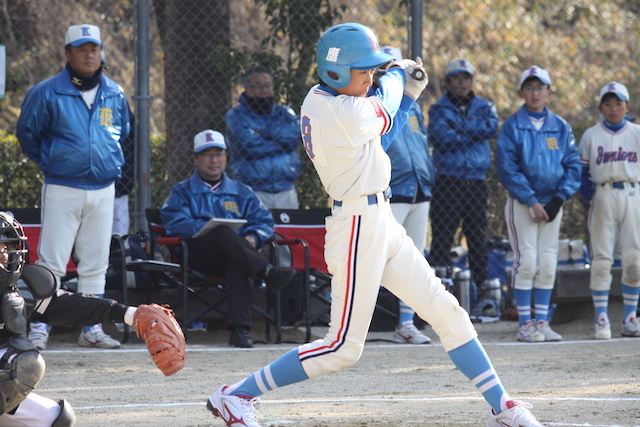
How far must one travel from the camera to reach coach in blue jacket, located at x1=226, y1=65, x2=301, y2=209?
7887mm

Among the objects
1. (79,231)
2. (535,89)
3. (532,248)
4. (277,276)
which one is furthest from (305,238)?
(535,89)

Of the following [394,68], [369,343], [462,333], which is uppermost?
[394,68]

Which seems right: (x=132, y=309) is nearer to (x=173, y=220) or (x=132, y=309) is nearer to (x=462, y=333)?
(x=462, y=333)

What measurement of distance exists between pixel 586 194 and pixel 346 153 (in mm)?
4354

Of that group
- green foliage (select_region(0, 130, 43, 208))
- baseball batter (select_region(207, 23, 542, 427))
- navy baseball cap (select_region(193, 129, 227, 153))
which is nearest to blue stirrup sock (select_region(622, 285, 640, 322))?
navy baseball cap (select_region(193, 129, 227, 153))

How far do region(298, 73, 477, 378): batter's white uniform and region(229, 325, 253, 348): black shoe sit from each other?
291 centimetres

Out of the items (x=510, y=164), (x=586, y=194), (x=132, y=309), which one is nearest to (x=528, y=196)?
(x=510, y=164)

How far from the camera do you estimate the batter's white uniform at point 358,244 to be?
4039 millimetres

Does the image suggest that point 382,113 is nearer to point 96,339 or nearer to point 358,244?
point 358,244

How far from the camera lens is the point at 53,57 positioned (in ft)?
45.5

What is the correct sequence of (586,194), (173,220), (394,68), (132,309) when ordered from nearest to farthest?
(132,309) < (394,68) < (173,220) < (586,194)

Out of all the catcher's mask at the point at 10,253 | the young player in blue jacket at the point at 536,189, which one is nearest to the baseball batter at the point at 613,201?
the young player in blue jacket at the point at 536,189

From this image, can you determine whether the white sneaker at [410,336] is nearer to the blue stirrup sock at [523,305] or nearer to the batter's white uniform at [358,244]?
the blue stirrup sock at [523,305]

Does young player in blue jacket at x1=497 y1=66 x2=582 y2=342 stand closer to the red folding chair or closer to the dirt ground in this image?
the dirt ground
